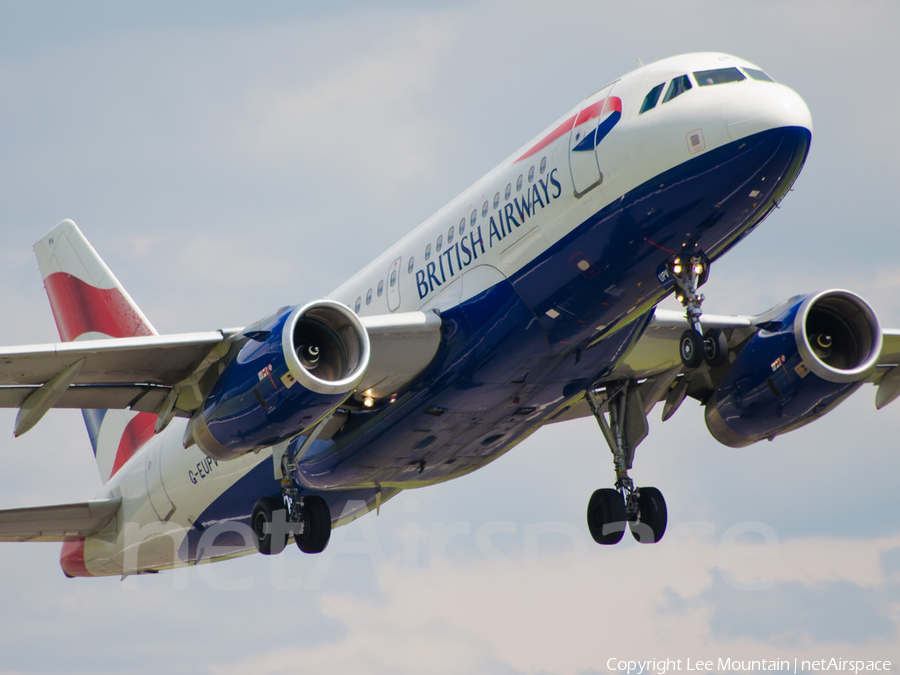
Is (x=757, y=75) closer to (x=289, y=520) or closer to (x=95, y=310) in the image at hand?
(x=289, y=520)

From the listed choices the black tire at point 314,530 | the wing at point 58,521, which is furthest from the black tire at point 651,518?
the wing at point 58,521

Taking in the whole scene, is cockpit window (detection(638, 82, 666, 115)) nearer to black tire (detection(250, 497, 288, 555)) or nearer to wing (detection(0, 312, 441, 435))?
wing (detection(0, 312, 441, 435))

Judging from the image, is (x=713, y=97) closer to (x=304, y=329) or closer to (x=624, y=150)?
(x=624, y=150)

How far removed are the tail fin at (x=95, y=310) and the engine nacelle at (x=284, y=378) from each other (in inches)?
358

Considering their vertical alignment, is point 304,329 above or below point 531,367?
above

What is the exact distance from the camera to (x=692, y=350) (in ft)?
57.0

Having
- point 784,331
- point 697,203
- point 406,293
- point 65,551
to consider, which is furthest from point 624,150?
point 65,551

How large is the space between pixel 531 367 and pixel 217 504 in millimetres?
7947

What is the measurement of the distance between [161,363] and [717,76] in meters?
9.55

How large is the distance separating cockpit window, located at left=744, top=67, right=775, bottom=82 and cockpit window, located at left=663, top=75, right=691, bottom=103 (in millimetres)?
819

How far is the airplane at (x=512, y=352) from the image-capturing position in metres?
17.0

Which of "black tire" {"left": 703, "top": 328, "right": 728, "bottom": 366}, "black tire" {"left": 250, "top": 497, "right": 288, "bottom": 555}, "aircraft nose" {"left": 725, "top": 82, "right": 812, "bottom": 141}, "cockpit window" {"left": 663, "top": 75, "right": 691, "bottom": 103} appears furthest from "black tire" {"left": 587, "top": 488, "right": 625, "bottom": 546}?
"aircraft nose" {"left": 725, "top": 82, "right": 812, "bottom": 141}

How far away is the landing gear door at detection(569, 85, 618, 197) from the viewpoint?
57.7ft

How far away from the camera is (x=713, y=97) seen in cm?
1667
